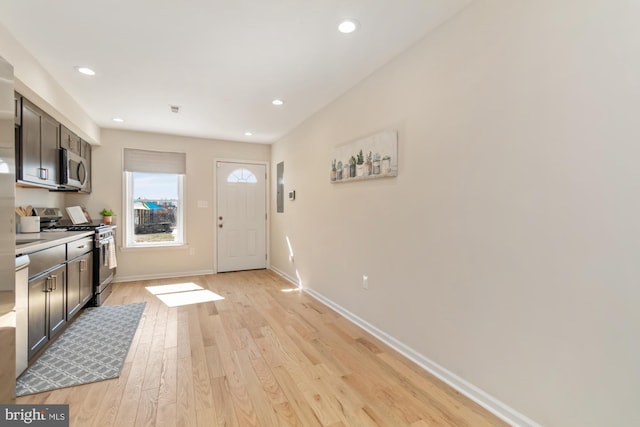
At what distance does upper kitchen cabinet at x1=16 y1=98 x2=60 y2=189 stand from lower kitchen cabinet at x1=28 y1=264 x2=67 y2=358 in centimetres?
91

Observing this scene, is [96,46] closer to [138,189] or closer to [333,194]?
[333,194]

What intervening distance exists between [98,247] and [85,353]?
5.06 ft

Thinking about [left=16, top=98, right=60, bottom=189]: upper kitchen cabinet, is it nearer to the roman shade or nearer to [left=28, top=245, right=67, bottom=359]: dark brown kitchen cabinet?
[left=28, top=245, right=67, bottom=359]: dark brown kitchen cabinet

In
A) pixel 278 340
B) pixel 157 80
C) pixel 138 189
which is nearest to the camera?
pixel 278 340

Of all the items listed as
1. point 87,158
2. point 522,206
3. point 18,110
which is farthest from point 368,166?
point 87,158

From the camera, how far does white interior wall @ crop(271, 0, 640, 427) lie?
50.7 inches

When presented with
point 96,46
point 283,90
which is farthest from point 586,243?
point 96,46

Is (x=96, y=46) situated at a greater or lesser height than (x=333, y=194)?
greater

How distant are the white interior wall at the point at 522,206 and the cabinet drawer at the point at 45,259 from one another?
2.73m

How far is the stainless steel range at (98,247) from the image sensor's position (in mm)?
3525

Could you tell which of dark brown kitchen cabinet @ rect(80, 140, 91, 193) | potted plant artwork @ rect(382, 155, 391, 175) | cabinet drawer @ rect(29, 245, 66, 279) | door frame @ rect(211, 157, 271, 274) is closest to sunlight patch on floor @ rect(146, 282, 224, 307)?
door frame @ rect(211, 157, 271, 274)

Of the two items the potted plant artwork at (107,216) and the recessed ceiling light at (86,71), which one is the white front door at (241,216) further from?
the recessed ceiling light at (86,71)

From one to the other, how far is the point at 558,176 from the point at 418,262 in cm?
110

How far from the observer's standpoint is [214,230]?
17.6 feet
